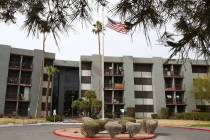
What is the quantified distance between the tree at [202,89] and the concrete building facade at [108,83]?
225 cm

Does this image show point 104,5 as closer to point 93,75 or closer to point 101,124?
point 101,124

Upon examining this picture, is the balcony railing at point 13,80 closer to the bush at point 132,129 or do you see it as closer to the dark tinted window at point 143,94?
the dark tinted window at point 143,94

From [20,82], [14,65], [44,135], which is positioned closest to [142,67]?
[20,82]

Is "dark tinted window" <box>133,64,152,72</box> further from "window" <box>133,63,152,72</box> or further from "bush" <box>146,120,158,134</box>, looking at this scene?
"bush" <box>146,120,158,134</box>

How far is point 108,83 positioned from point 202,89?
1827cm

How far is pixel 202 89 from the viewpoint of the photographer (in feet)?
185

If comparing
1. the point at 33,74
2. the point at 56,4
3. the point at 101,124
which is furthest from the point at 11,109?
the point at 56,4

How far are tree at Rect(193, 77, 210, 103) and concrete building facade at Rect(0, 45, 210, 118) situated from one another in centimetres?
225

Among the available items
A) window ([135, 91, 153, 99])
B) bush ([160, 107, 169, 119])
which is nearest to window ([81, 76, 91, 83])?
window ([135, 91, 153, 99])

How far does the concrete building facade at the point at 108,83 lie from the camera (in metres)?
54.0

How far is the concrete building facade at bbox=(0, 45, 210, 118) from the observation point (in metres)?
54.0

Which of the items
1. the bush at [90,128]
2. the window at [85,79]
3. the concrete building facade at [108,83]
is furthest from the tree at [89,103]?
the bush at [90,128]

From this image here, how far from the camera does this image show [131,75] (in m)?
59.3

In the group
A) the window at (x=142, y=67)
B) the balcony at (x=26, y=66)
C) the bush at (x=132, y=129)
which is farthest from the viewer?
the window at (x=142, y=67)
